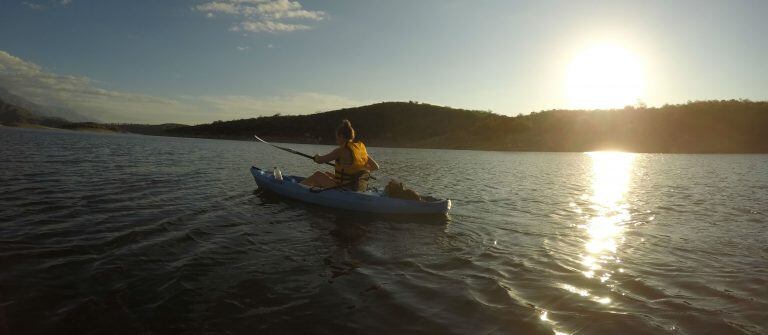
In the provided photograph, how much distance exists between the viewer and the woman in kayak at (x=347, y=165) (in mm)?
12344

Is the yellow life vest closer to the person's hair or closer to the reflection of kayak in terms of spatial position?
the reflection of kayak

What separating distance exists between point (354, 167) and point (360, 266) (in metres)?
5.53

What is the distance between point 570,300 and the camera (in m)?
6.03

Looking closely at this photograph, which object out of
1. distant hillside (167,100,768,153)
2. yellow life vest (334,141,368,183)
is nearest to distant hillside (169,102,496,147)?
distant hillside (167,100,768,153)

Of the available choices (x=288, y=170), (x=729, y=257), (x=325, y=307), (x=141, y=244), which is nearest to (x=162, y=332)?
(x=325, y=307)

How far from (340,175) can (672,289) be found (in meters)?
8.76

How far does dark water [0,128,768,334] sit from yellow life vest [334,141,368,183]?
1156 mm

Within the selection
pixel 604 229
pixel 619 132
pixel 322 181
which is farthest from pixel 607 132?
pixel 322 181

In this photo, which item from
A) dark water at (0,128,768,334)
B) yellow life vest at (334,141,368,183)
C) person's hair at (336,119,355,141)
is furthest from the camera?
yellow life vest at (334,141,368,183)

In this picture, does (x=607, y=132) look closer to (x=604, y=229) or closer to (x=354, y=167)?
(x=604, y=229)

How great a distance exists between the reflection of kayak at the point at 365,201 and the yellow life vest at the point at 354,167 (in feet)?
1.56

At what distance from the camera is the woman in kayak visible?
486 inches

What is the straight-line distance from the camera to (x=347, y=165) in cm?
1276

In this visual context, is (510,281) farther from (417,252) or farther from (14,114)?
(14,114)
